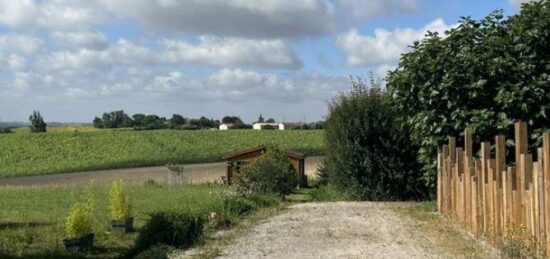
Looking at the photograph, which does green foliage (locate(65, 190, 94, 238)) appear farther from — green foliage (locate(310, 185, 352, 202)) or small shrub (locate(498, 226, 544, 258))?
green foliage (locate(310, 185, 352, 202))

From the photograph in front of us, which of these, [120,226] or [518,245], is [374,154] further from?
[518,245]

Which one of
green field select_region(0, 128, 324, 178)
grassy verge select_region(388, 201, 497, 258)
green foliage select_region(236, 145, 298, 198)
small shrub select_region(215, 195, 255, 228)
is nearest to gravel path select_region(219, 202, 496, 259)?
grassy verge select_region(388, 201, 497, 258)

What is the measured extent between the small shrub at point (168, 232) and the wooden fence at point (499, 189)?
494 centimetres

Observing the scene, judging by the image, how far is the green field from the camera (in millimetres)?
59347

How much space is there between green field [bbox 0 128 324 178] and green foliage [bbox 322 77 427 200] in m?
33.3

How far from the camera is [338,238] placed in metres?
12.5

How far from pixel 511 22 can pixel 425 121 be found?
106 inches

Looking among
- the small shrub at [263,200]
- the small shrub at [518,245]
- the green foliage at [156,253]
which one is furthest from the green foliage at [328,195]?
the small shrub at [518,245]

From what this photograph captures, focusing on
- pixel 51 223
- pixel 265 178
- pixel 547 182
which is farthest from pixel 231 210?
Answer: pixel 547 182

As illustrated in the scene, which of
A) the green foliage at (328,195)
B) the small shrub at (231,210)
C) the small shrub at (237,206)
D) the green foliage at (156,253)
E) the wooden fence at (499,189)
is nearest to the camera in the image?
the wooden fence at (499,189)

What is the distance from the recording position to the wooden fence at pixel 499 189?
8641mm

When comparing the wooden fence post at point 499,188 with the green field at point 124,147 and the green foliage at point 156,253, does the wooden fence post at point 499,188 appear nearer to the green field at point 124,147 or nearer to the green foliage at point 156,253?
the green foliage at point 156,253

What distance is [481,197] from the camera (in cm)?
1173

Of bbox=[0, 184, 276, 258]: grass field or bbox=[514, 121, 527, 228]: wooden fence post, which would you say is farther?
bbox=[0, 184, 276, 258]: grass field
